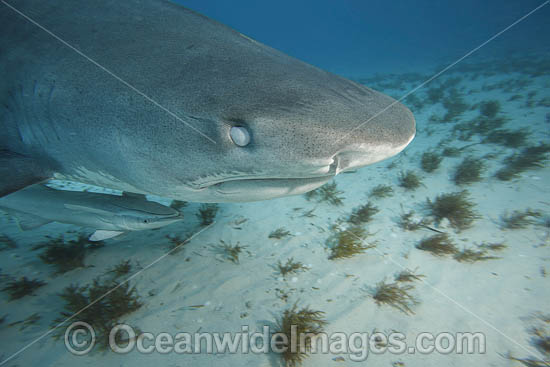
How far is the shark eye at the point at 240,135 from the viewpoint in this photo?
47.6 inches

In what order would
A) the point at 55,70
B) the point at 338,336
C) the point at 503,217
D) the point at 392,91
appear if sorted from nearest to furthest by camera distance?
the point at 55,70, the point at 338,336, the point at 503,217, the point at 392,91

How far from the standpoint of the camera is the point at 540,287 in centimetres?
247

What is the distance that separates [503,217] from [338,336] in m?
3.23

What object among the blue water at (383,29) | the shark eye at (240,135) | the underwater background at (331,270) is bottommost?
the underwater background at (331,270)

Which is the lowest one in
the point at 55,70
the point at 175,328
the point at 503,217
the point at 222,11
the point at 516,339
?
the point at 175,328

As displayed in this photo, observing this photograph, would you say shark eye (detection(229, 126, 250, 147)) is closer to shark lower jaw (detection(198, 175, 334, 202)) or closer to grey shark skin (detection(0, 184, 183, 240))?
shark lower jaw (detection(198, 175, 334, 202))

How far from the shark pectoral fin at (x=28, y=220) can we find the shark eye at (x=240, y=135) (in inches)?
111

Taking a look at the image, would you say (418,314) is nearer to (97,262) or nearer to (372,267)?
(372,267)

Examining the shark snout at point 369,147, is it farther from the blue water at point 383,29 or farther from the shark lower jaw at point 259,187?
the blue water at point 383,29

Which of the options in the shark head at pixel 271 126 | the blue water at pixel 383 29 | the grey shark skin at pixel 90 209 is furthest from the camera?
the blue water at pixel 383 29

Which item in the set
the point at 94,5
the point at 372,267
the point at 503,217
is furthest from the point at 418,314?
the point at 94,5
